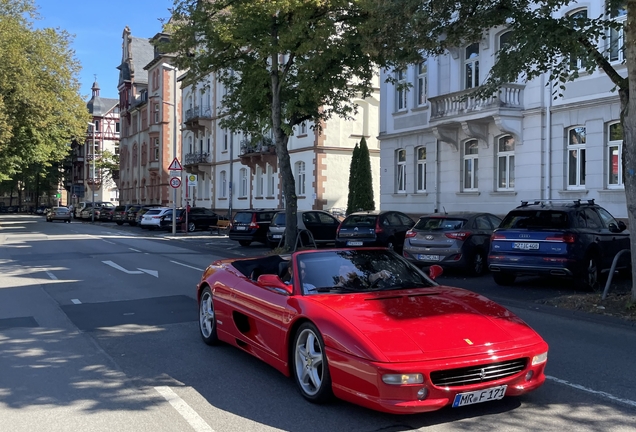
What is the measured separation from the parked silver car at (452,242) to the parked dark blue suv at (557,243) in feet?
5.88

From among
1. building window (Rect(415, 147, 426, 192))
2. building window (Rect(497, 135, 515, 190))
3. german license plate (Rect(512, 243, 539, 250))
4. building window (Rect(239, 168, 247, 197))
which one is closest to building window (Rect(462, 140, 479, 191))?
building window (Rect(497, 135, 515, 190))

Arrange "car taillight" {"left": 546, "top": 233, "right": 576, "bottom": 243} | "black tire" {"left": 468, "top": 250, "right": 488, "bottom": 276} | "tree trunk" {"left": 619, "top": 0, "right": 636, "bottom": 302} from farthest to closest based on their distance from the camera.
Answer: "black tire" {"left": 468, "top": 250, "right": 488, "bottom": 276} < "car taillight" {"left": 546, "top": 233, "right": 576, "bottom": 243} < "tree trunk" {"left": 619, "top": 0, "right": 636, "bottom": 302}

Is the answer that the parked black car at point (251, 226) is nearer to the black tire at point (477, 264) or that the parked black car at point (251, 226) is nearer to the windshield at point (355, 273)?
the black tire at point (477, 264)

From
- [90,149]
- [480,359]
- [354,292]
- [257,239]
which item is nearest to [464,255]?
[354,292]

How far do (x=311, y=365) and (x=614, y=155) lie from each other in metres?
16.5

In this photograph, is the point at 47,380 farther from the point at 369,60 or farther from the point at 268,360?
the point at 369,60

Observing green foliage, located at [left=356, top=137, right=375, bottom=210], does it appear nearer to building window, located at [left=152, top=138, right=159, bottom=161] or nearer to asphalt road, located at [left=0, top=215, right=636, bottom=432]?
asphalt road, located at [left=0, top=215, right=636, bottom=432]

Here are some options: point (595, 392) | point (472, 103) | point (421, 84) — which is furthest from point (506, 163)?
point (595, 392)

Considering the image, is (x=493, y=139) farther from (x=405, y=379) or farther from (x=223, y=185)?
(x=223, y=185)

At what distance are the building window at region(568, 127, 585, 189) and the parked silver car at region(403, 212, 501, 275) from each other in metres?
6.01

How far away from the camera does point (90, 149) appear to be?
327 feet

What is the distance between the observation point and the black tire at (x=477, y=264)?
15.0m

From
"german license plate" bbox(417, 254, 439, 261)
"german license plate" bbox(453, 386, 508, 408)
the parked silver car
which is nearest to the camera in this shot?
"german license plate" bbox(453, 386, 508, 408)

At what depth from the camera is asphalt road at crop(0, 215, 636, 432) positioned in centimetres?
494
